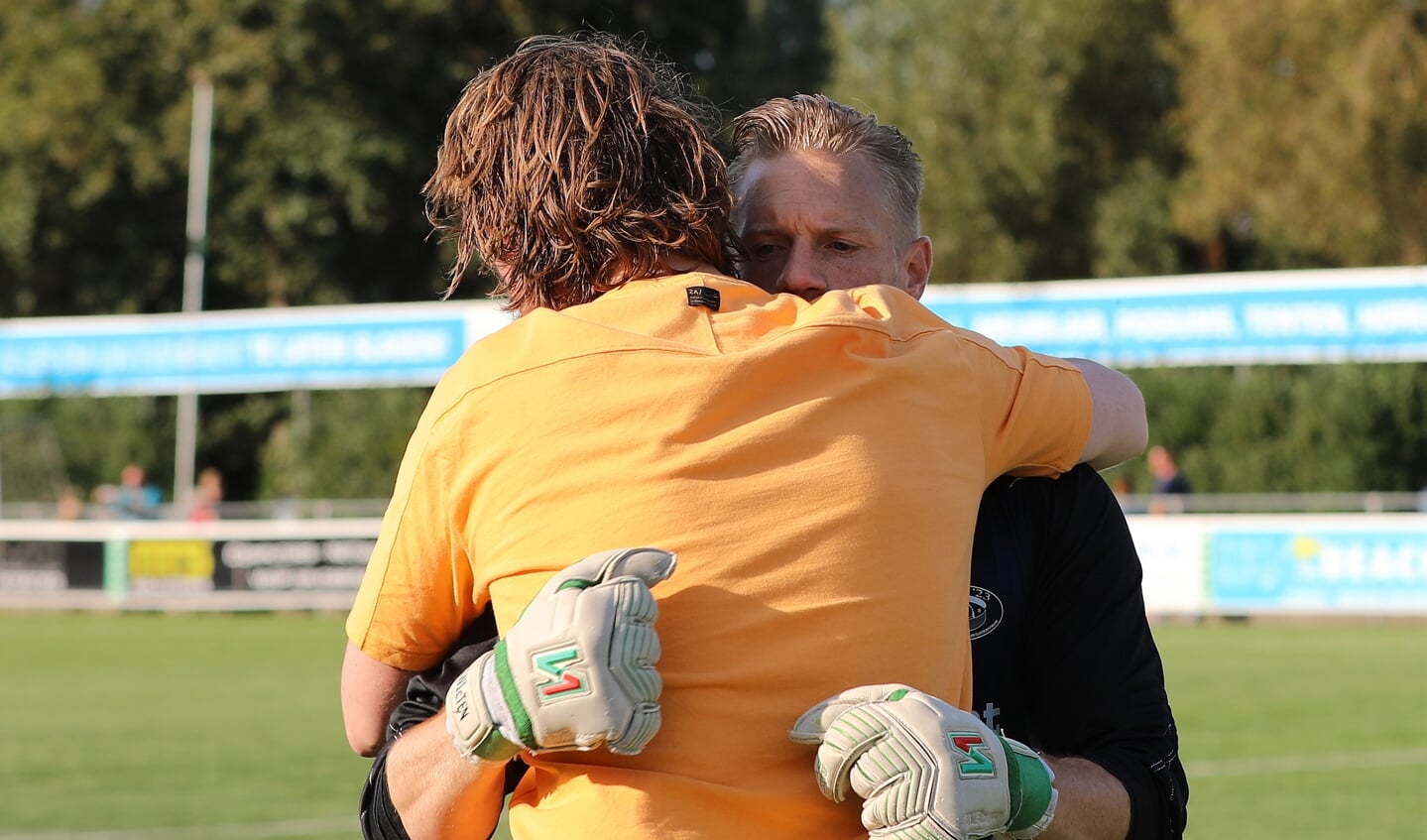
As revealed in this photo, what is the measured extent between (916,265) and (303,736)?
10374mm

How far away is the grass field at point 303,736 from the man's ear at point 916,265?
6.21 meters

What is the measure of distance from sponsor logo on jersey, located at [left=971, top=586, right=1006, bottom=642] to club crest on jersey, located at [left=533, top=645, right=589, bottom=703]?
748mm

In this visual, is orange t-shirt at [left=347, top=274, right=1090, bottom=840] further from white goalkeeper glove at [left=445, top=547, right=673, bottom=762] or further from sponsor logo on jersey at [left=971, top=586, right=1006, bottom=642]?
sponsor logo on jersey at [left=971, top=586, right=1006, bottom=642]

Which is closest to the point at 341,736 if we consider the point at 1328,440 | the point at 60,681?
the point at 60,681

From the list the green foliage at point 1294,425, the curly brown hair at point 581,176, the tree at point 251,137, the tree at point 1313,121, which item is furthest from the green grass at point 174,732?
the tree at point 1313,121

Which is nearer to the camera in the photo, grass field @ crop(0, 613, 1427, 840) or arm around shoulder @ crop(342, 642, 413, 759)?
arm around shoulder @ crop(342, 642, 413, 759)

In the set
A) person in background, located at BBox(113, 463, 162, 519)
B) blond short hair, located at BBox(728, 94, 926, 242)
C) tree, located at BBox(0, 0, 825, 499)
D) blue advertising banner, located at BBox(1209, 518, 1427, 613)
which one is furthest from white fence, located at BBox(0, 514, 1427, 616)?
blond short hair, located at BBox(728, 94, 926, 242)

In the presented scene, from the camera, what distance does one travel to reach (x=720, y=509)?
8.13 feet

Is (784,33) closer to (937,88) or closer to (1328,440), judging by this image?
(937,88)

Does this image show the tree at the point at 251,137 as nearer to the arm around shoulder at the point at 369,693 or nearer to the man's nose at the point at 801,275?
the man's nose at the point at 801,275

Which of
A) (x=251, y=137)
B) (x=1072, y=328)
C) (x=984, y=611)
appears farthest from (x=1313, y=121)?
(x=984, y=611)

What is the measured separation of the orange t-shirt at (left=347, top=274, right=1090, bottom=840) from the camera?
2465 mm

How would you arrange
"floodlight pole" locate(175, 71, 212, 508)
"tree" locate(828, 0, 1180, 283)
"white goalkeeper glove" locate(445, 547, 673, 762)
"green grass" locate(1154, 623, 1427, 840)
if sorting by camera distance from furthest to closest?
"tree" locate(828, 0, 1180, 283) → "floodlight pole" locate(175, 71, 212, 508) → "green grass" locate(1154, 623, 1427, 840) → "white goalkeeper glove" locate(445, 547, 673, 762)

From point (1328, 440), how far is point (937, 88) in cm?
1792
